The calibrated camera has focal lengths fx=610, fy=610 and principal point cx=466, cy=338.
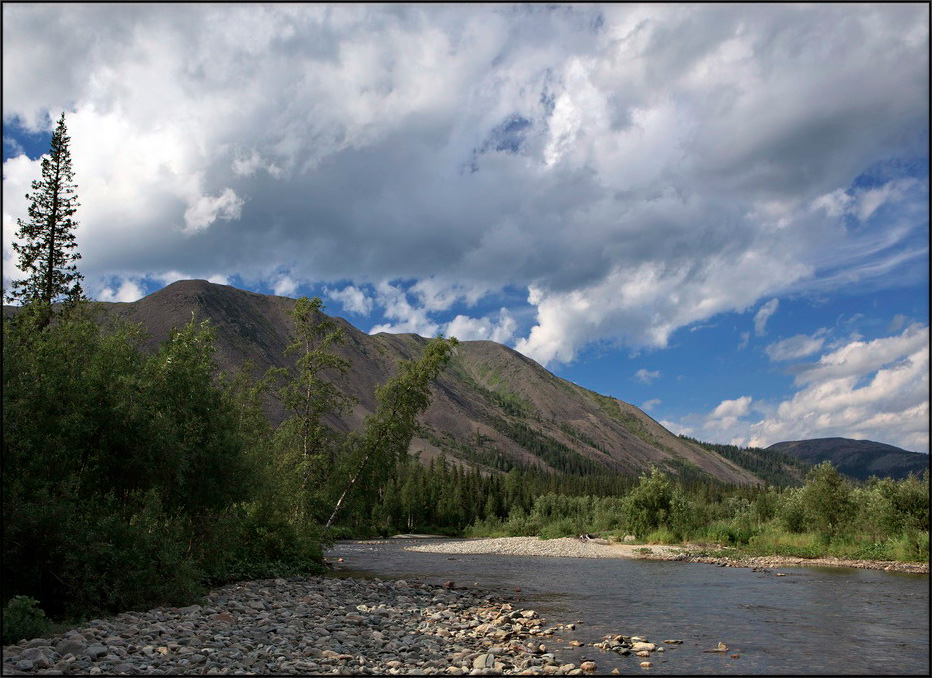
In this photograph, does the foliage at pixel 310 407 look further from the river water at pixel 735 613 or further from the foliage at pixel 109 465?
the foliage at pixel 109 465

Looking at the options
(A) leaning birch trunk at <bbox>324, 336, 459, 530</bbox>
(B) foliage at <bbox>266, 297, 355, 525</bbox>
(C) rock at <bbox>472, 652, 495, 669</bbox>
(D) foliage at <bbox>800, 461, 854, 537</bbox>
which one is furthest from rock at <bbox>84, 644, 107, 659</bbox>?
(D) foliage at <bbox>800, 461, 854, 537</bbox>

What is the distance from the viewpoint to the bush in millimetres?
10898

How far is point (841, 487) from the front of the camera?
46.3 metres

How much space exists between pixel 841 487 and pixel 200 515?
152 ft

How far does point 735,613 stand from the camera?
2016cm

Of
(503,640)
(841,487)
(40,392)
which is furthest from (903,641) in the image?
(841,487)

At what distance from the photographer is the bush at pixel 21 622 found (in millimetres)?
10898

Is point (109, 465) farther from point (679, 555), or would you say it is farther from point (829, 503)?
point (829, 503)

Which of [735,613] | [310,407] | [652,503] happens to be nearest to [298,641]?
[735,613]

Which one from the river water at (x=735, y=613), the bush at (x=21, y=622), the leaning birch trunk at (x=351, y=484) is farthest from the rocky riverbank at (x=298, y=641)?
the leaning birch trunk at (x=351, y=484)

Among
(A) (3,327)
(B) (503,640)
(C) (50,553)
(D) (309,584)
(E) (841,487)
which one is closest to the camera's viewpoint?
(C) (50,553)

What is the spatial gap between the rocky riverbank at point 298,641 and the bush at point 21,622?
0.42 m

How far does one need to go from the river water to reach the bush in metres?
10.4

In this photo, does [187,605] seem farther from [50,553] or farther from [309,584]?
[309,584]
